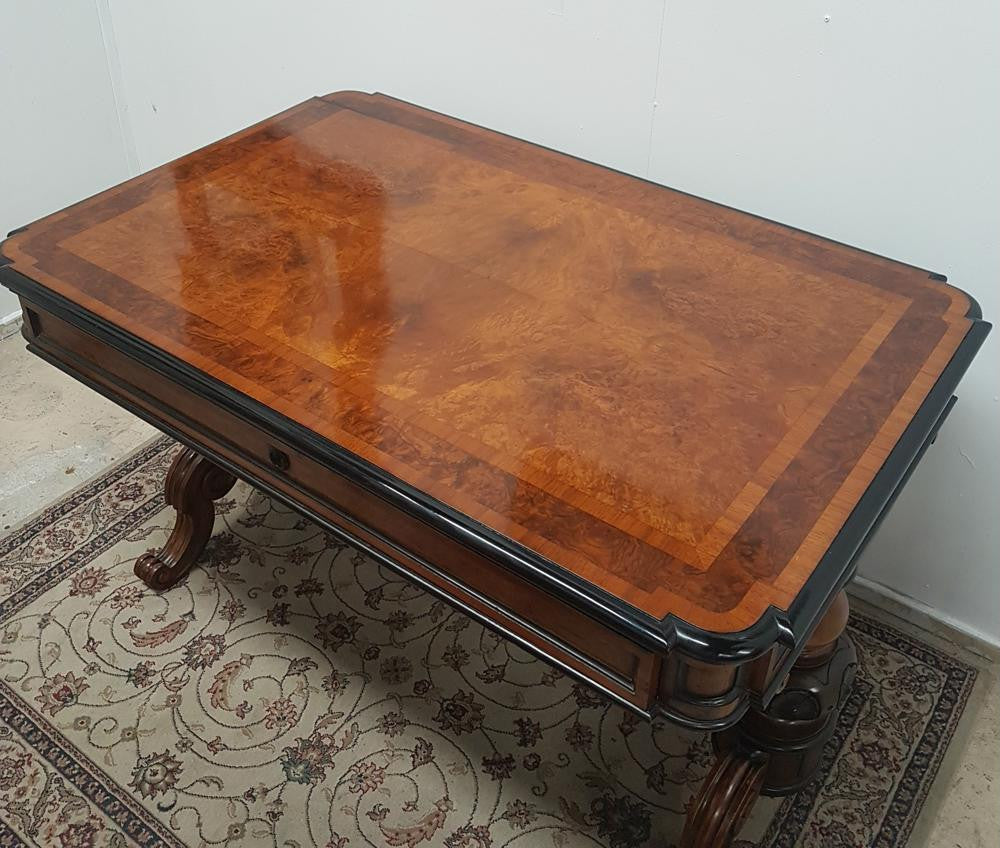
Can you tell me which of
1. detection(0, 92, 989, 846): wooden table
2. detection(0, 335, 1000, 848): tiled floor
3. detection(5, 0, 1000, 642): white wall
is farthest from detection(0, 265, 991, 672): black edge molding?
detection(0, 335, 1000, 848): tiled floor

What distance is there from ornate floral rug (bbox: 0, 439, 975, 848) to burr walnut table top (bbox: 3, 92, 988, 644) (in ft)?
2.04

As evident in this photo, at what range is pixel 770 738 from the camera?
4.51 feet

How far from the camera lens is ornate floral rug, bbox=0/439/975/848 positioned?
1.45m

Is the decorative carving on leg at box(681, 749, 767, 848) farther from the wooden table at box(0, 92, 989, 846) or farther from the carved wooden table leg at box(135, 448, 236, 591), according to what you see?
the carved wooden table leg at box(135, 448, 236, 591)

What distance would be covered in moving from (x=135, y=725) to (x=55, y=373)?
0.99 metres

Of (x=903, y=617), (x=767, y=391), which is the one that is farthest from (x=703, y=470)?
(x=903, y=617)

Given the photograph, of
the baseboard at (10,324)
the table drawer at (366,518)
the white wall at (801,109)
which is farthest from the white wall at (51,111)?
the table drawer at (366,518)

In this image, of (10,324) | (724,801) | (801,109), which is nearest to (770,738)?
(724,801)

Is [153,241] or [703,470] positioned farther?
[153,241]

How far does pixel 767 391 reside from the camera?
119cm

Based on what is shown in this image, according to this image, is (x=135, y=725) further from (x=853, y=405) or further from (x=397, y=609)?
(x=853, y=405)

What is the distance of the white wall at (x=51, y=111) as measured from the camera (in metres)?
2.27

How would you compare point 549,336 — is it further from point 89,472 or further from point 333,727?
point 89,472

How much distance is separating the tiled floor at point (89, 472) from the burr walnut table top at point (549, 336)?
2.16 ft
